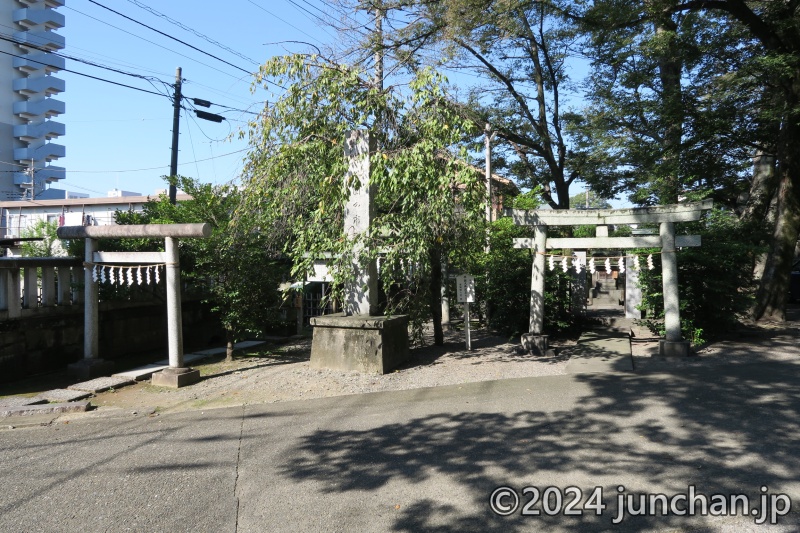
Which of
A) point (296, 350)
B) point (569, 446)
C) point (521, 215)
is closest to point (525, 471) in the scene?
point (569, 446)

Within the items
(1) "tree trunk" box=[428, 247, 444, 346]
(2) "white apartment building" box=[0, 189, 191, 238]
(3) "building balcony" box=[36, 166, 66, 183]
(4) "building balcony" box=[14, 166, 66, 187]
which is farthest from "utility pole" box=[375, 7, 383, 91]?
(3) "building balcony" box=[36, 166, 66, 183]

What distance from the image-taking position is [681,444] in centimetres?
511

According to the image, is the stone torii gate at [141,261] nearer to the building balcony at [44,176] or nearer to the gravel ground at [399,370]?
the gravel ground at [399,370]

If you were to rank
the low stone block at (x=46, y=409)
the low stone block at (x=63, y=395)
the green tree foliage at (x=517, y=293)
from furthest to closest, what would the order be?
1. the green tree foliage at (x=517, y=293)
2. the low stone block at (x=63, y=395)
3. the low stone block at (x=46, y=409)

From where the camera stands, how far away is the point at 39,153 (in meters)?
49.6

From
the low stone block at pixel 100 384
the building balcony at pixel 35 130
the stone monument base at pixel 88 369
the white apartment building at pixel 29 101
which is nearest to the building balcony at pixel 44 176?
the white apartment building at pixel 29 101

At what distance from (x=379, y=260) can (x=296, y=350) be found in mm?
3024

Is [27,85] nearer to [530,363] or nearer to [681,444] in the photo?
[530,363]

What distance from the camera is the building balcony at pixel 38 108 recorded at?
48.6m

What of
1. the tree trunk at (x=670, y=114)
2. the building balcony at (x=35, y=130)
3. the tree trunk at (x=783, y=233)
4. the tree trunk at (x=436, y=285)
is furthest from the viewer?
the building balcony at (x=35, y=130)

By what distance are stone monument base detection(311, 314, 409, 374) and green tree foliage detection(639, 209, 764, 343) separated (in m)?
5.19

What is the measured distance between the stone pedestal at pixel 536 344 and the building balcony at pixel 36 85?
54.6 meters

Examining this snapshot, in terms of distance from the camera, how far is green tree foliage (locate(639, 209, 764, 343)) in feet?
32.7

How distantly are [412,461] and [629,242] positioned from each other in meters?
6.36
